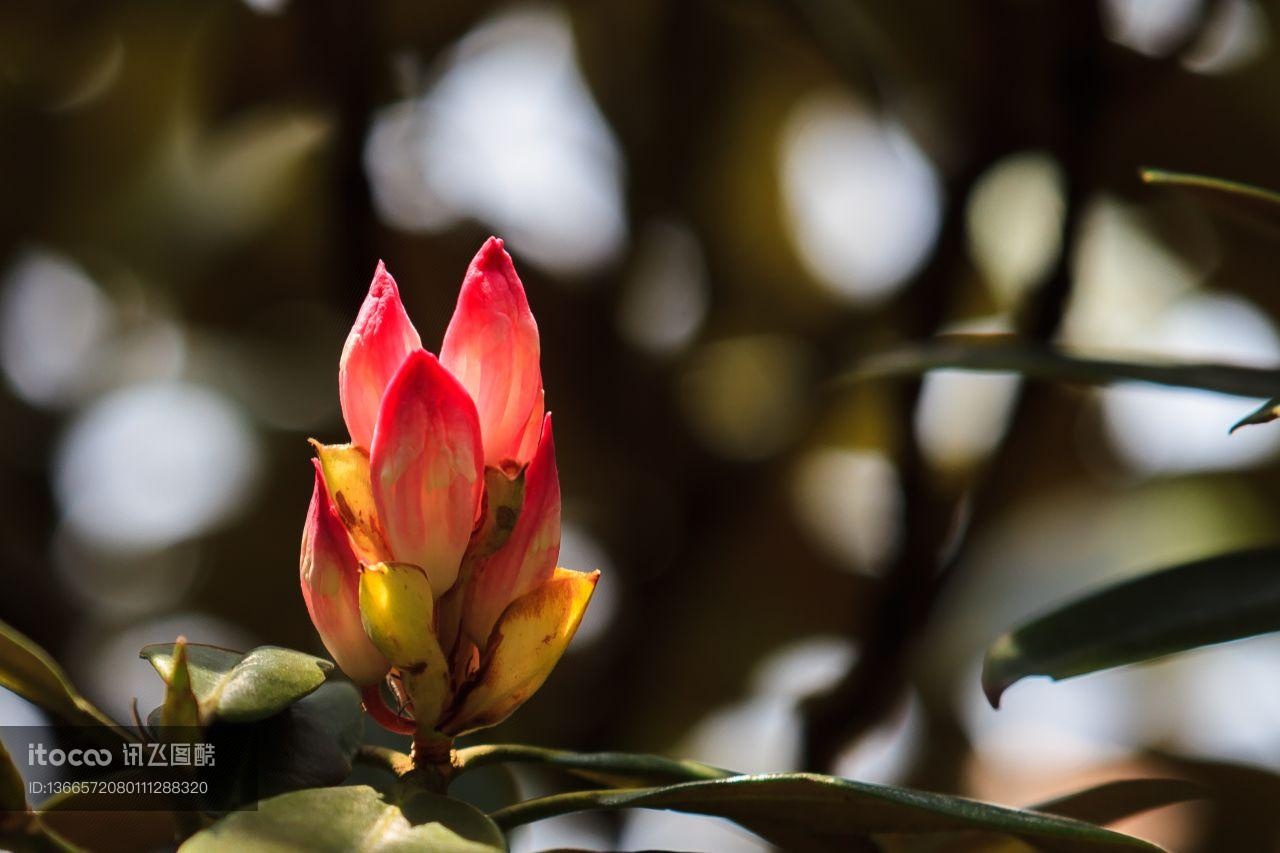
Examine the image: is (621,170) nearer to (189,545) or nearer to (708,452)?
(708,452)

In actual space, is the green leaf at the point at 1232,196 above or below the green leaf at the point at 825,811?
above

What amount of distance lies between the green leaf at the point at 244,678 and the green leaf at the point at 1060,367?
1.58 feet

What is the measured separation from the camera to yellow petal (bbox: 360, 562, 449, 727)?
0.61 meters

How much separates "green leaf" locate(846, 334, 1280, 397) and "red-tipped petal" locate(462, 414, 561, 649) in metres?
0.34

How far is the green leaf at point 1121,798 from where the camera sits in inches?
32.7

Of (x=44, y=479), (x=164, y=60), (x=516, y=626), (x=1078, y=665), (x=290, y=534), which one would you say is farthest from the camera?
(x=164, y=60)

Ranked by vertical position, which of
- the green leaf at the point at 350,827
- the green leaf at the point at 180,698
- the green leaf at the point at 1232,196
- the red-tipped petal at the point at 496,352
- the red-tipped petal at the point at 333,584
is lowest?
the green leaf at the point at 350,827

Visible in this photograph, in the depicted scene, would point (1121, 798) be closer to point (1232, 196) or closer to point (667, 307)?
point (1232, 196)

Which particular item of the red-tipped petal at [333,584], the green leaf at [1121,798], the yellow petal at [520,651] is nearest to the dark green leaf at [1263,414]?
the green leaf at [1121,798]

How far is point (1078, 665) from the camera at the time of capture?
754 mm

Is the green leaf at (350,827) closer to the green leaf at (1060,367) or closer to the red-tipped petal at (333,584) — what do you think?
the red-tipped petal at (333,584)

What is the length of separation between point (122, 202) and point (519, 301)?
5.50 feet

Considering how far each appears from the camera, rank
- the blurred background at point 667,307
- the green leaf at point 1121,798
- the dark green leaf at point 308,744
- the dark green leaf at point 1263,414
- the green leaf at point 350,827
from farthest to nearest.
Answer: the blurred background at point 667,307 → the green leaf at point 1121,798 → the dark green leaf at point 1263,414 → the dark green leaf at point 308,744 → the green leaf at point 350,827

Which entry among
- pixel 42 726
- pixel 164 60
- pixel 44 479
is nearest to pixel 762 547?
pixel 44 479
